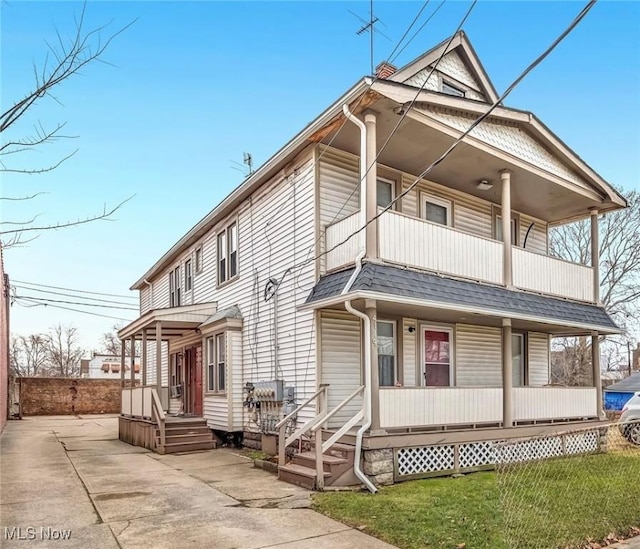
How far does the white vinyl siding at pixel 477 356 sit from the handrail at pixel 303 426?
4.01 meters

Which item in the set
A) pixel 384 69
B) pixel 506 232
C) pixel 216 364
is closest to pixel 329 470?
pixel 506 232

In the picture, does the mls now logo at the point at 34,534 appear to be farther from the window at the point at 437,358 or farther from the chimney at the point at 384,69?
the chimney at the point at 384,69

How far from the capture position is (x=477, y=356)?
13.8 m

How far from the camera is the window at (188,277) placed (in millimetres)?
19094

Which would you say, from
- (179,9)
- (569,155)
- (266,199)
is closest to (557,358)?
(569,155)

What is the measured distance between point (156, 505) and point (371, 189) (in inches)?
239

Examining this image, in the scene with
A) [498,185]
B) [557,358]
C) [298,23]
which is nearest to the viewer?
[298,23]

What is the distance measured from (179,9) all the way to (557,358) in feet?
110

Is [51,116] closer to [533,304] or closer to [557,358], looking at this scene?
[533,304]

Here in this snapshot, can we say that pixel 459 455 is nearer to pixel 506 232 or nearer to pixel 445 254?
pixel 445 254

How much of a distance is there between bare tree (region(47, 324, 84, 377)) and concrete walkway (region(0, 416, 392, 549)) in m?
49.3

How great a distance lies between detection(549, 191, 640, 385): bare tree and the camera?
1140 inches

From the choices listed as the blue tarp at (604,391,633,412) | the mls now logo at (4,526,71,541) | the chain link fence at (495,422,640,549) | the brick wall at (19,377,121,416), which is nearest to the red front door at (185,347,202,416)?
the chain link fence at (495,422,640,549)

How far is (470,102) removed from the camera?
11352mm
